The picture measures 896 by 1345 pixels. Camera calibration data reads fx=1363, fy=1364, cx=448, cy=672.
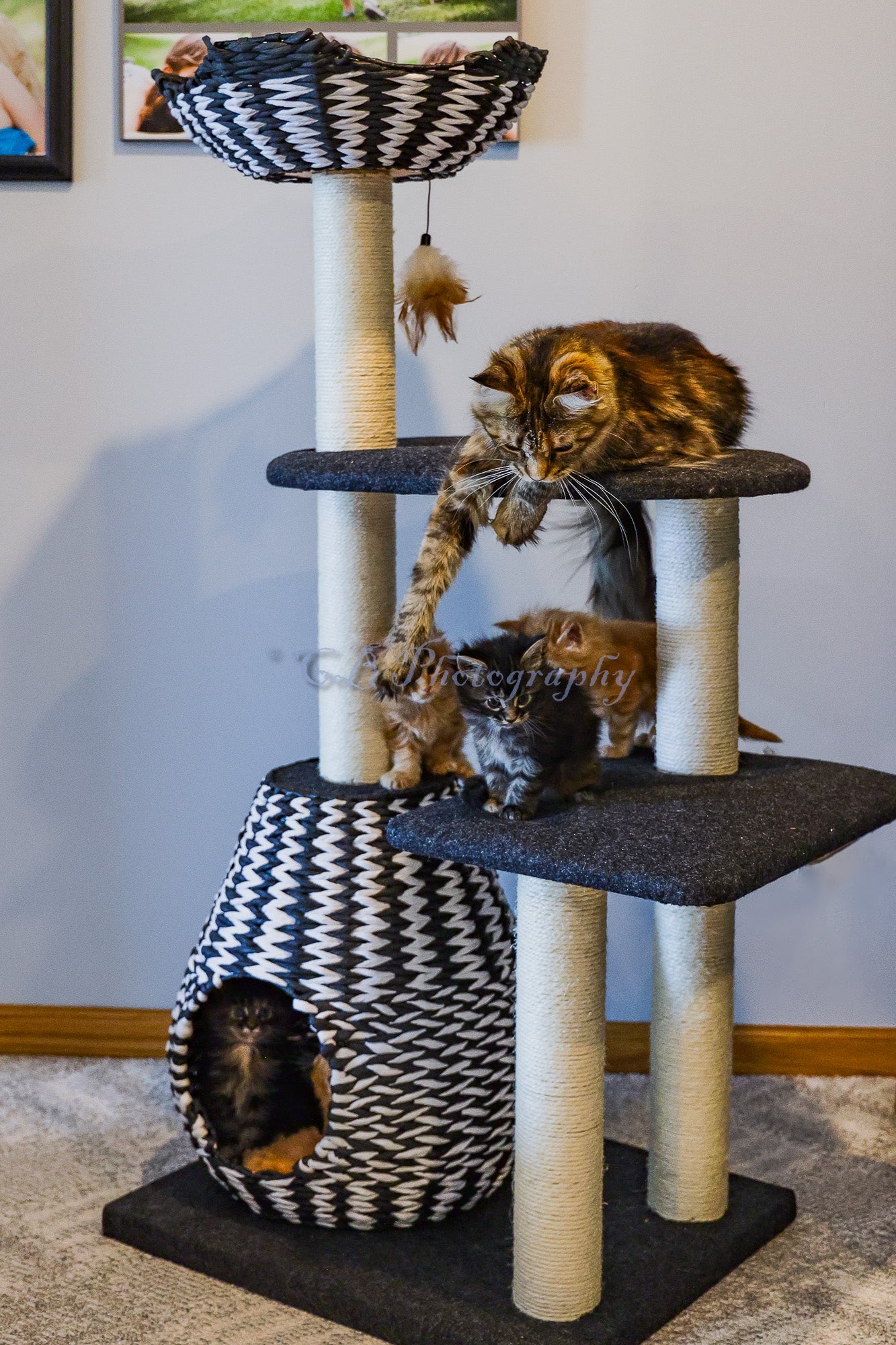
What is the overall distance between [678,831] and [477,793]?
0.24m

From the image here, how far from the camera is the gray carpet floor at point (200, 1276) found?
1.59 meters

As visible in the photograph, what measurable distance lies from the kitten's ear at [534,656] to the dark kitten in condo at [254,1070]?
0.58m

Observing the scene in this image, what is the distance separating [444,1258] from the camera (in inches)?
64.6

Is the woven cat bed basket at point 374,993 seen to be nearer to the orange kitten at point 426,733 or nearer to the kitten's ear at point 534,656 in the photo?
the orange kitten at point 426,733

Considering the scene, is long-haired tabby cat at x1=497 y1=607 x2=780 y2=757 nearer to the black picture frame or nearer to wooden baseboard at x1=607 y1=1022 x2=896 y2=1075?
wooden baseboard at x1=607 y1=1022 x2=896 y2=1075

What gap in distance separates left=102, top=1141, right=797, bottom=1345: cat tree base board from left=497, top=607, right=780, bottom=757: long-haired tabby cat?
607 millimetres

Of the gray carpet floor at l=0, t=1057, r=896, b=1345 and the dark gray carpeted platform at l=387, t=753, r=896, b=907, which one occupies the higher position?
the dark gray carpeted platform at l=387, t=753, r=896, b=907

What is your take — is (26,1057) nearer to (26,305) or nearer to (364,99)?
(26,305)

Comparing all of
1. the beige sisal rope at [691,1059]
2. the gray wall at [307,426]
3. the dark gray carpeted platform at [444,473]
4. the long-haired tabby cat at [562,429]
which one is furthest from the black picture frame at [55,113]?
the beige sisal rope at [691,1059]

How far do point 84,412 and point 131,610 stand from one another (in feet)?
1.08

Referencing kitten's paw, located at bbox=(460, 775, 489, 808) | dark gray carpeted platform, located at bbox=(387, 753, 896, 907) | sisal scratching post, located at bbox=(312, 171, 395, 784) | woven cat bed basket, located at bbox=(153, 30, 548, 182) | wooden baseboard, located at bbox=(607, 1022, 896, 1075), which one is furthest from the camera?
wooden baseboard, located at bbox=(607, 1022, 896, 1075)

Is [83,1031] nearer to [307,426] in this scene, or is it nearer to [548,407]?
[307,426]

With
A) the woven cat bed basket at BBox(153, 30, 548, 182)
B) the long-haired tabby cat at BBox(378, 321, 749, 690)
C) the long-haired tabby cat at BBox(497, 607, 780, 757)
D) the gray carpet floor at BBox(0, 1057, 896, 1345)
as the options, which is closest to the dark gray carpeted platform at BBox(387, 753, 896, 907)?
the long-haired tabby cat at BBox(497, 607, 780, 757)

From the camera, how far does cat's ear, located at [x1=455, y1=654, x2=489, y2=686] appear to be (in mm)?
1469
